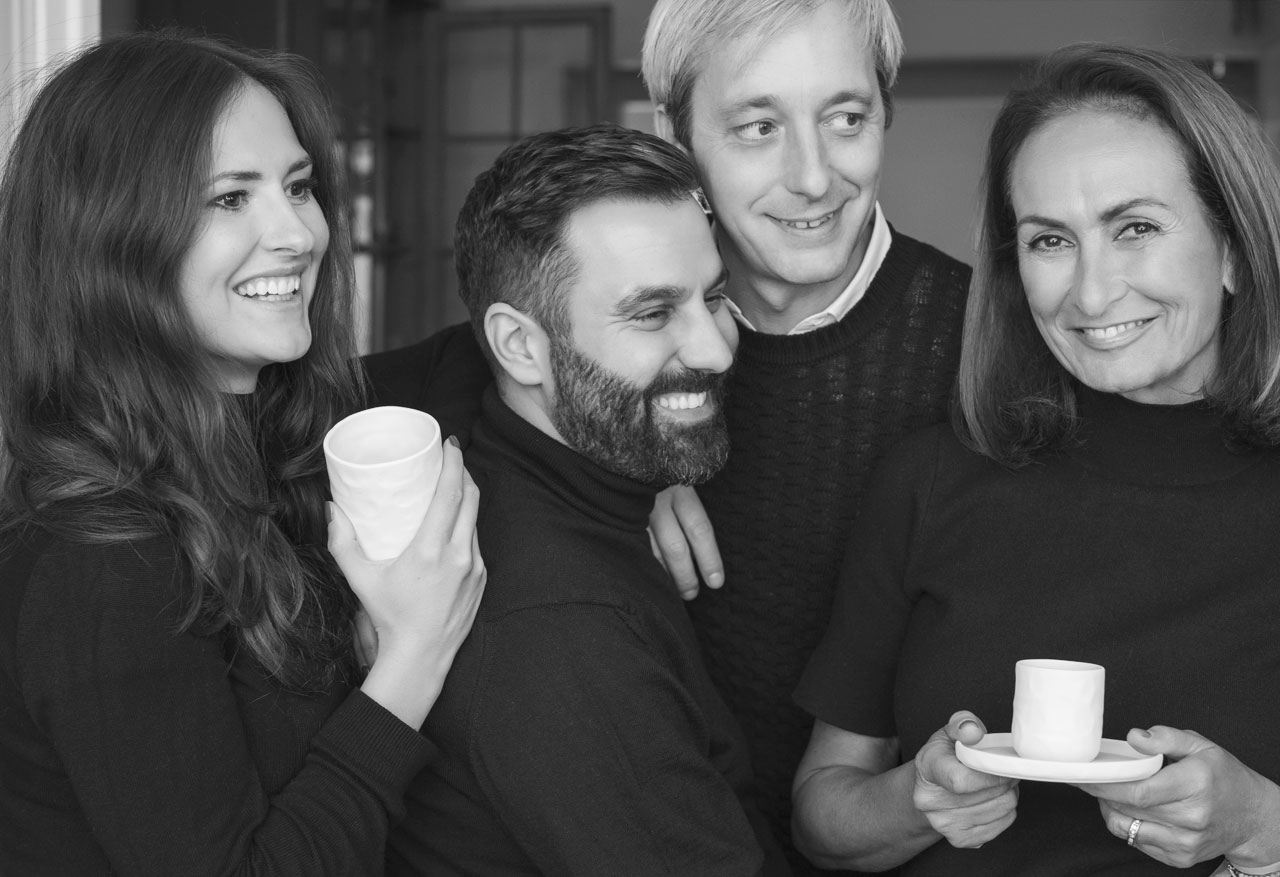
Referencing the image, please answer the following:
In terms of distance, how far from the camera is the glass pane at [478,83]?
538 cm

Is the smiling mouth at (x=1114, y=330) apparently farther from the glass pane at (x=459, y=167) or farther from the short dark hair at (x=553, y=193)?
the glass pane at (x=459, y=167)

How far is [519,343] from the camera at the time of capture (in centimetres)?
169

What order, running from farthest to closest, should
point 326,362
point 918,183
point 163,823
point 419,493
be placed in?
point 918,183 < point 326,362 < point 419,493 < point 163,823

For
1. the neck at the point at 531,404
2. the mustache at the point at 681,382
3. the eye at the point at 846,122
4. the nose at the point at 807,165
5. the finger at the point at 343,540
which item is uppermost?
the eye at the point at 846,122

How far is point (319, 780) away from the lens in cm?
138

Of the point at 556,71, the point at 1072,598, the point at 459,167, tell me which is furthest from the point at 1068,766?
the point at 459,167

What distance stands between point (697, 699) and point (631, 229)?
0.57 metres

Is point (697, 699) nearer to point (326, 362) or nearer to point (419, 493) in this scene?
point (419, 493)

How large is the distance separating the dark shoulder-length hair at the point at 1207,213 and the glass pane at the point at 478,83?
3917 mm

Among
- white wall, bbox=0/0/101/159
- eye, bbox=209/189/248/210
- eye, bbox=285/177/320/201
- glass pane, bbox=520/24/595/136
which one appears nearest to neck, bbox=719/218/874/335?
eye, bbox=285/177/320/201

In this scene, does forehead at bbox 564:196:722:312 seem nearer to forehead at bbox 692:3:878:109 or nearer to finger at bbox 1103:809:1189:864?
forehead at bbox 692:3:878:109

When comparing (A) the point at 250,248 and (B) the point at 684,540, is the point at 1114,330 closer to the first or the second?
(B) the point at 684,540

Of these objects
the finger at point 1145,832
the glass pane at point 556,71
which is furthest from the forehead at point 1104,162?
the glass pane at point 556,71

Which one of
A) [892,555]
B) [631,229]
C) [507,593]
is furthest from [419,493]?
[892,555]
